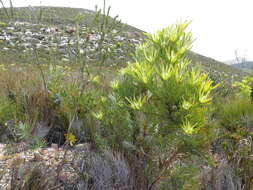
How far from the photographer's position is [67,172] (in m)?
1.90

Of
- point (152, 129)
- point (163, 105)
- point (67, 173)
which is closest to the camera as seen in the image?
point (163, 105)

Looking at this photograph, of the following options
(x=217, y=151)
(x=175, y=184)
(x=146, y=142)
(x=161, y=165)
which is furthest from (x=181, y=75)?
(x=217, y=151)

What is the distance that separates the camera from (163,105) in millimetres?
1407

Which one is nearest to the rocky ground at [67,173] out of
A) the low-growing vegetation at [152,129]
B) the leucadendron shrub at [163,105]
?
the low-growing vegetation at [152,129]

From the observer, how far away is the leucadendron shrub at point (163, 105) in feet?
4.30

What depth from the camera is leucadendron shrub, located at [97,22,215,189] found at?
51.6 inches

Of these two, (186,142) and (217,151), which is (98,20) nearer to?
(186,142)

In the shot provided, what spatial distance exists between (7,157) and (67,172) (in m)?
0.54

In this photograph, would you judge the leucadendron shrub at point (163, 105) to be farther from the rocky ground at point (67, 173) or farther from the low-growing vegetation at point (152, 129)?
the rocky ground at point (67, 173)

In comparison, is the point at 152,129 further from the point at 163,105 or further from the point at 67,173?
the point at 67,173

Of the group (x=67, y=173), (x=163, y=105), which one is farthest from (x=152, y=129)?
(x=67, y=173)

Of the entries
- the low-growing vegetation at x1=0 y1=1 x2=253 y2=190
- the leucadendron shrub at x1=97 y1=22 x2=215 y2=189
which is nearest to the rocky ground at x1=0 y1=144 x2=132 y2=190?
the low-growing vegetation at x1=0 y1=1 x2=253 y2=190

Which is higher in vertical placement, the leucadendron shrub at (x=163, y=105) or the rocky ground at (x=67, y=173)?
the leucadendron shrub at (x=163, y=105)

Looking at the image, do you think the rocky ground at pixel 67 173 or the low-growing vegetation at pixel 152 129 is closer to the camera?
the low-growing vegetation at pixel 152 129
